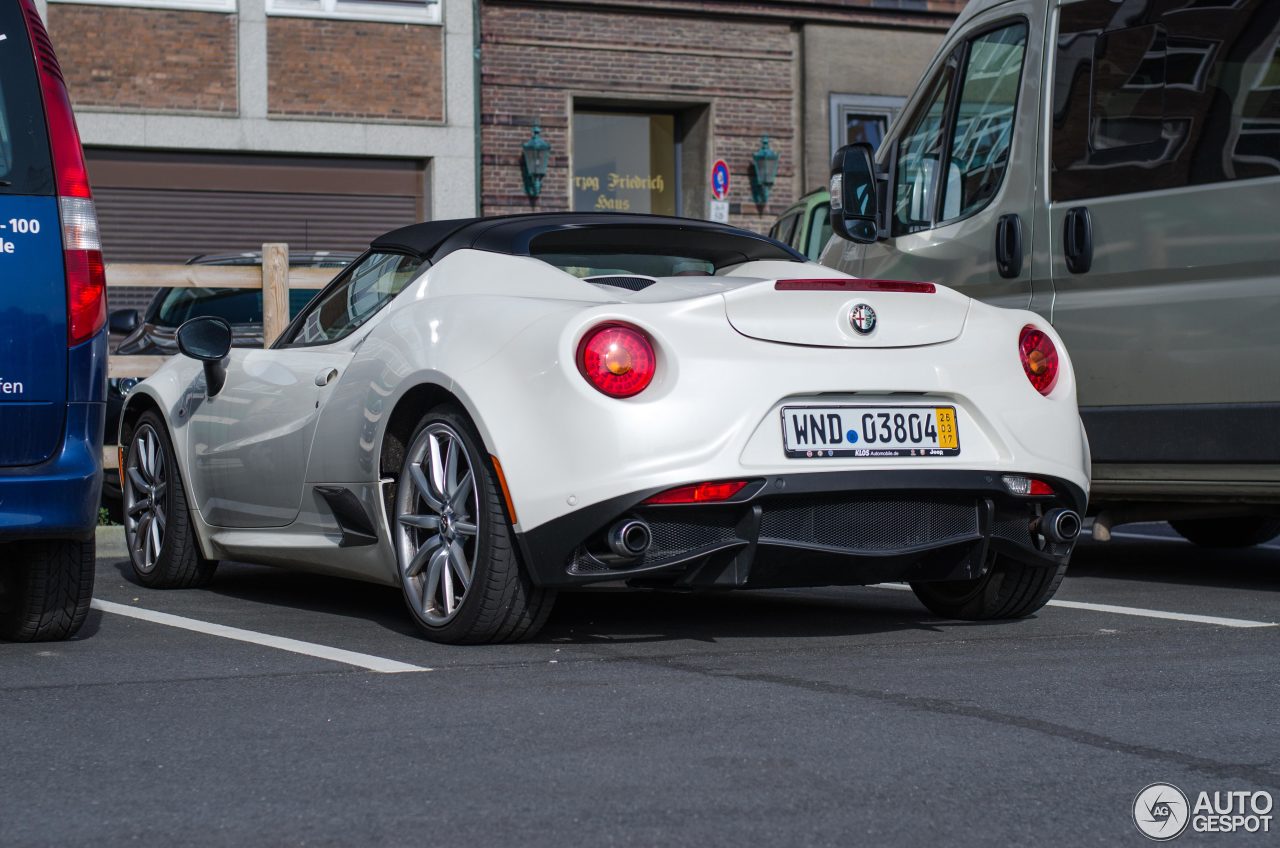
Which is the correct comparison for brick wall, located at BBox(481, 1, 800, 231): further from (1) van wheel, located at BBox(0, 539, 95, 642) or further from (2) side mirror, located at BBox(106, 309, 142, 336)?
(1) van wheel, located at BBox(0, 539, 95, 642)

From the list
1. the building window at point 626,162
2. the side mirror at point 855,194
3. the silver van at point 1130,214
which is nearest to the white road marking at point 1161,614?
the silver van at point 1130,214

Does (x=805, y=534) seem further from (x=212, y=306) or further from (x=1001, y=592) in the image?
(x=212, y=306)

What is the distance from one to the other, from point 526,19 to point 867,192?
13.4 metres

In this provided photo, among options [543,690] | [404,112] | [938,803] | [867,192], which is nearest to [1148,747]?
[938,803]

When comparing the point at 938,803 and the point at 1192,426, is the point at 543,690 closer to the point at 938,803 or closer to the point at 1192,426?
the point at 938,803

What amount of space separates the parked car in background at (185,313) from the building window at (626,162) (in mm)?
10262

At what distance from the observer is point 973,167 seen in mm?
7805

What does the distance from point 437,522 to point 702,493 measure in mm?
876

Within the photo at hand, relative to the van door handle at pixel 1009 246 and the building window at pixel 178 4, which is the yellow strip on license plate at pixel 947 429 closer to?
the van door handle at pixel 1009 246

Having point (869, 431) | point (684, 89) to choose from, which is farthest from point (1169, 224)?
point (684, 89)

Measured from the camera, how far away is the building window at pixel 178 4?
749 inches

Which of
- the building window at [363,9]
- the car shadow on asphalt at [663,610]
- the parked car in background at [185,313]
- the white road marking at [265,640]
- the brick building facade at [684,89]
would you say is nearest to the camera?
the white road marking at [265,640]

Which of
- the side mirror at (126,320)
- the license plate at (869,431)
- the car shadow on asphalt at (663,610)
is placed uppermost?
the side mirror at (126,320)

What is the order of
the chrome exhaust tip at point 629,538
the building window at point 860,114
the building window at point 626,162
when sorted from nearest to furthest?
1. the chrome exhaust tip at point 629,538
2. the building window at point 626,162
3. the building window at point 860,114
